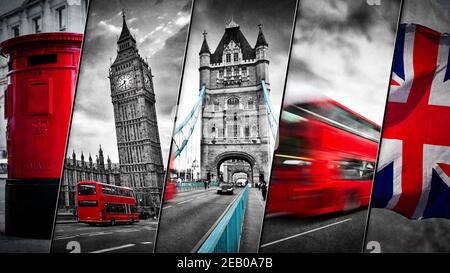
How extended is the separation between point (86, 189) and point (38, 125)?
680mm

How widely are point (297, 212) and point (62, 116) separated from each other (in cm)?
220

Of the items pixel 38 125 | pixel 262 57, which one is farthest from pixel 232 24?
pixel 38 125

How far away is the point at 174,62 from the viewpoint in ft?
9.73

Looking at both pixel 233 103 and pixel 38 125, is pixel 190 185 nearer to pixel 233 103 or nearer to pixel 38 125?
pixel 233 103

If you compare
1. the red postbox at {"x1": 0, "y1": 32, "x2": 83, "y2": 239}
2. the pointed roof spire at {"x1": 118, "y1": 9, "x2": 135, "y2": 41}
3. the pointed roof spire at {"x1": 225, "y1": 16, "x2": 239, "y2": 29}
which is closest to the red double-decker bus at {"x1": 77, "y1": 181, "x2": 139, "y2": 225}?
the red postbox at {"x1": 0, "y1": 32, "x2": 83, "y2": 239}

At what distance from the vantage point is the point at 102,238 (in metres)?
2.92

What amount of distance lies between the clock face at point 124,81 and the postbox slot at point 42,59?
0.54 meters

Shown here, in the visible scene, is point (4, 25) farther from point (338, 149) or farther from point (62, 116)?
point (338, 149)

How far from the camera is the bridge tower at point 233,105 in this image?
9.90 feet

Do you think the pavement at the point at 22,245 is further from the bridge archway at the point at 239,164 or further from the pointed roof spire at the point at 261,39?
the pointed roof spire at the point at 261,39

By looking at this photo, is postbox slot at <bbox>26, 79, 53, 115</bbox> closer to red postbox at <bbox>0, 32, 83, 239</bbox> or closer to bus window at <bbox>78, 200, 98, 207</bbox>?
red postbox at <bbox>0, 32, 83, 239</bbox>

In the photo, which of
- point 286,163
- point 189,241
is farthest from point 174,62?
point 189,241

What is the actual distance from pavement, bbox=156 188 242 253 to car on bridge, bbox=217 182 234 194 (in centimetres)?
16

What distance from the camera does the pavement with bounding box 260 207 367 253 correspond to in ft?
9.48
